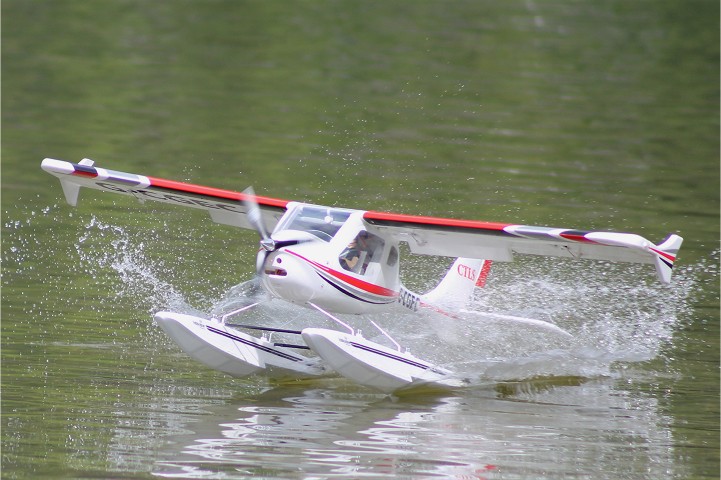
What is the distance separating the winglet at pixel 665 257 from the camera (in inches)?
429

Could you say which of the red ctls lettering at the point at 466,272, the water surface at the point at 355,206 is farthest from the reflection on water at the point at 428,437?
the red ctls lettering at the point at 466,272

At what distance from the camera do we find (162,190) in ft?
43.0

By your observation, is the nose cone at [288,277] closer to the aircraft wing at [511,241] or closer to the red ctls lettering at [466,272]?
the aircraft wing at [511,241]

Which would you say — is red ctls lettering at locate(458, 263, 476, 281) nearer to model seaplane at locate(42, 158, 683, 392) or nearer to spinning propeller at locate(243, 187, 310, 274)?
model seaplane at locate(42, 158, 683, 392)

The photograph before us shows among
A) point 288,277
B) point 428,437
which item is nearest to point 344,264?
point 288,277

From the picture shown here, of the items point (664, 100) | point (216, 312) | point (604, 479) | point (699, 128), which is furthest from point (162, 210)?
point (664, 100)

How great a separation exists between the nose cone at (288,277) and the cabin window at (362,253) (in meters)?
0.58

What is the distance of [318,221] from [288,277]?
101 centimetres

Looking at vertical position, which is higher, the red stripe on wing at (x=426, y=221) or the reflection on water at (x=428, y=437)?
the red stripe on wing at (x=426, y=221)

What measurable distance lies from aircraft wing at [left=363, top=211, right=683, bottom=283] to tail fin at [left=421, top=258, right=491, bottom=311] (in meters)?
1.00

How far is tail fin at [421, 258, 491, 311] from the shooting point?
13.6 metres

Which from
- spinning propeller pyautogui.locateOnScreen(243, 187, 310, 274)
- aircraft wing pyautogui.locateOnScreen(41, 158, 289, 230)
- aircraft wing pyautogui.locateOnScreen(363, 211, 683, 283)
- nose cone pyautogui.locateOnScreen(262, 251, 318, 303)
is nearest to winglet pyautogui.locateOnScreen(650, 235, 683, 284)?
aircraft wing pyautogui.locateOnScreen(363, 211, 683, 283)

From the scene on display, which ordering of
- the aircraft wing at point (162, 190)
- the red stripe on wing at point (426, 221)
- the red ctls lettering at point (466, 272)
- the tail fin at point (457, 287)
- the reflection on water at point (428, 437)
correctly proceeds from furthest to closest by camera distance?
the red ctls lettering at point (466, 272)
the tail fin at point (457, 287)
the aircraft wing at point (162, 190)
the red stripe on wing at point (426, 221)
the reflection on water at point (428, 437)

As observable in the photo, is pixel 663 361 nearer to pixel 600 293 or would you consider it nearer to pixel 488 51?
pixel 600 293
